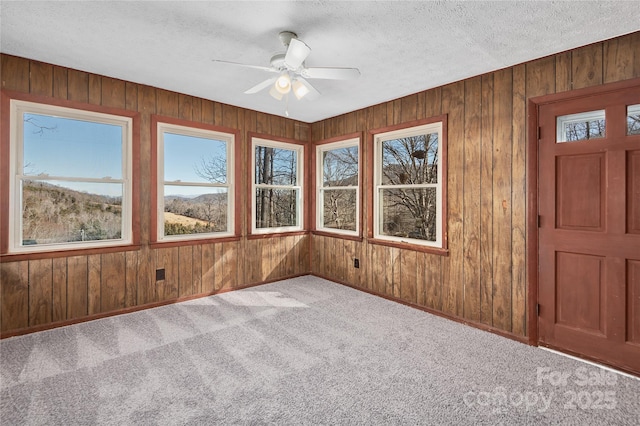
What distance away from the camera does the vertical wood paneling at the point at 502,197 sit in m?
3.09

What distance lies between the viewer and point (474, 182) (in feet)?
11.0

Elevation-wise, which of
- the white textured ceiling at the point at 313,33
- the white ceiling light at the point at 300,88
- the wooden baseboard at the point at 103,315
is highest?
the white textured ceiling at the point at 313,33


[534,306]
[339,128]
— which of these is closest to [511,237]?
[534,306]

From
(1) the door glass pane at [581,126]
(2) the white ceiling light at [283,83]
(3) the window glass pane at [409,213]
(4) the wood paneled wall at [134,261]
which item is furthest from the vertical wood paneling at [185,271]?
(1) the door glass pane at [581,126]

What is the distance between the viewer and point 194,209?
14.1 ft

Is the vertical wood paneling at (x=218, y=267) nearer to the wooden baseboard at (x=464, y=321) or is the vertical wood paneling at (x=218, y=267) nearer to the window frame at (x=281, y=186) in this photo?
→ the window frame at (x=281, y=186)

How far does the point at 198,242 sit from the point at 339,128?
8.75ft

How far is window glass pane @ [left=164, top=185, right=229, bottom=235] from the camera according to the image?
13.3 feet

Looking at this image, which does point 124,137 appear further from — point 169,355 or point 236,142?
point 169,355

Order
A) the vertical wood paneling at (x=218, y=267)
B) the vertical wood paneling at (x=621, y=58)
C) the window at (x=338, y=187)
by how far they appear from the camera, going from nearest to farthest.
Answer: the vertical wood paneling at (x=621, y=58) → the vertical wood paneling at (x=218, y=267) → the window at (x=338, y=187)

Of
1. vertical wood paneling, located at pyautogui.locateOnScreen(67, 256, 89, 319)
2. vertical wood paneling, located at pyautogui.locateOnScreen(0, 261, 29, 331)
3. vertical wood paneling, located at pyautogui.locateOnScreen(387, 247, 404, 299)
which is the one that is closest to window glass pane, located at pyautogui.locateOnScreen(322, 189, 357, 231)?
vertical wood paneling, located at pyautogui.locateOnScreen(387, 247, 404, 299)

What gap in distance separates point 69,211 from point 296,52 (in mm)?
2919

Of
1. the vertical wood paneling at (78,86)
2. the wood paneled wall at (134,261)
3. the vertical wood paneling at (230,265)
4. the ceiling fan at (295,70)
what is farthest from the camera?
the vertical wood paneling at (230,265)

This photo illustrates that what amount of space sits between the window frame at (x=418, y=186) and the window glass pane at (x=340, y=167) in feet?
1.33
